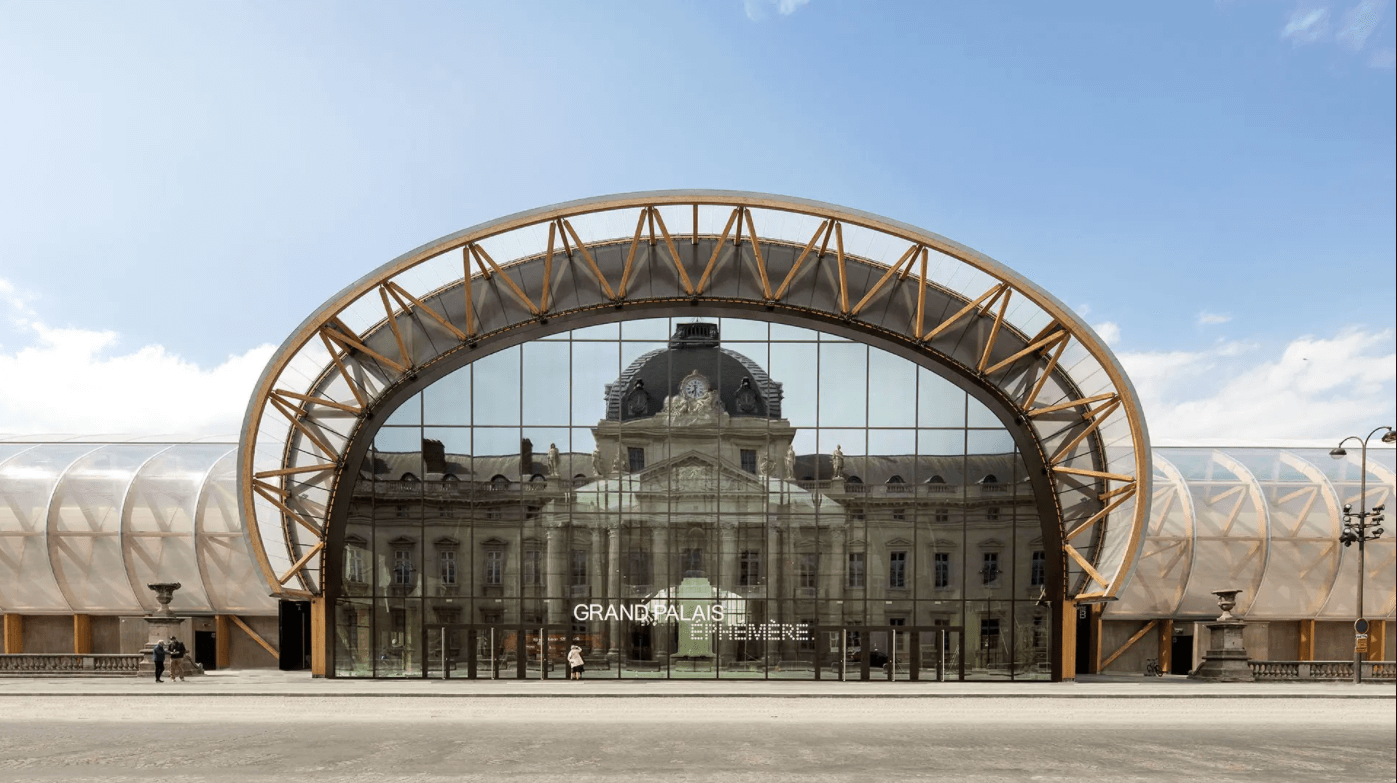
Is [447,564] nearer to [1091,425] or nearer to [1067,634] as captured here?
[1067,634]

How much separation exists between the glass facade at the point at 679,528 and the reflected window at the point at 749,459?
0.24 feet

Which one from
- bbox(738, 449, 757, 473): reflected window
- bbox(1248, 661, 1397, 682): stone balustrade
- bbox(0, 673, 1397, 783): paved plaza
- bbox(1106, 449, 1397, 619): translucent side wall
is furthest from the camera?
bbox(1106, 449, 1397, 619): translucent side wall

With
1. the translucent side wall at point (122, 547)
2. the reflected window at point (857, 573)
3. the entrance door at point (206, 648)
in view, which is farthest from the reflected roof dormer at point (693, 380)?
the entrance door at point (206, 648)

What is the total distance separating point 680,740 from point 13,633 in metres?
32.7

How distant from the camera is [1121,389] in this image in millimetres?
31516

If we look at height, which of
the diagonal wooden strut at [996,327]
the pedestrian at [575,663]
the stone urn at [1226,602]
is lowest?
the pedestrian at [575,663]

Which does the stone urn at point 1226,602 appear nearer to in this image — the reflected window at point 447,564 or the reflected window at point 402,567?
the reflected window at point 447,564

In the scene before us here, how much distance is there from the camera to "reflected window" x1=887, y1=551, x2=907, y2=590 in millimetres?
32438

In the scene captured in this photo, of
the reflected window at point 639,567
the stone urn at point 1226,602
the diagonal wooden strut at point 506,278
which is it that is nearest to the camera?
the diagonal wooden strut at point 506,278

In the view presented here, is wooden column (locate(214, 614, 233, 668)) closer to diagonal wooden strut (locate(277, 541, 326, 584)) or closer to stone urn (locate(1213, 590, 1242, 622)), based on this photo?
diagonal wooden strut (locate(277, 541, 326, 584))

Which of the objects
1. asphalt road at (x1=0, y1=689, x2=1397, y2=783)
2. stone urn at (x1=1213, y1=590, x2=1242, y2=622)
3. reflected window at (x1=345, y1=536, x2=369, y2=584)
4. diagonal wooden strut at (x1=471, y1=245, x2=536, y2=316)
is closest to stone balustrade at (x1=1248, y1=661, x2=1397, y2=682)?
stone urn at (x1=1213, y1=590, x2=1242, y2=622)

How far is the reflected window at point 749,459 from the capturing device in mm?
32719

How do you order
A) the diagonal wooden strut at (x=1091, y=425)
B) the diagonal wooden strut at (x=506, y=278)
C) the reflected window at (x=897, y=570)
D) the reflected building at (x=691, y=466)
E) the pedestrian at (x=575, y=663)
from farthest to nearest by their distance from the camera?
the reflected window at (x=897, y=570) → the reflected building at (x=691, y=466) → the diagonal wooden strut at (x=1091, y=425) → the pedestrian at (x=575, y=663) → the diagonal wooden strut at (x=506, y=278)

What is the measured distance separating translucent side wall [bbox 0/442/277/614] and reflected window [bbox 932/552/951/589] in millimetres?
23878
